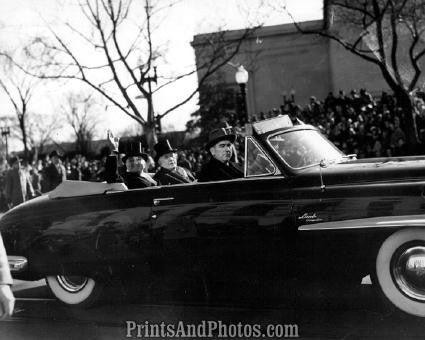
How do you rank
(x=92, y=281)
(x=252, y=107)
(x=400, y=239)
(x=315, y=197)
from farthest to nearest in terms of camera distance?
1. (x=252, y=107)
2. (x=92, y=281)
3. (x=315, y=197)
4. (x=400, y=239)

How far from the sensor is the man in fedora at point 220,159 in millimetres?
5258

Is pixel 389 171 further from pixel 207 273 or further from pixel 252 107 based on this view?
pixel 252 107

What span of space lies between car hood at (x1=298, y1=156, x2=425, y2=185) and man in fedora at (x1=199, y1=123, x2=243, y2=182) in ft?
2.96

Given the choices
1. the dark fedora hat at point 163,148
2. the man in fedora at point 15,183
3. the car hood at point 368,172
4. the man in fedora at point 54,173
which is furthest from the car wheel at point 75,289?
the man in fedora at point 15,183

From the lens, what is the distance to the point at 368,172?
4.45 m

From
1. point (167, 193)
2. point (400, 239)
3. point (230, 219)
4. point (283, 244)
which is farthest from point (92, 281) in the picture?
point (400, 239)

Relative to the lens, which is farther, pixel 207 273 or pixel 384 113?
pixel 384 113

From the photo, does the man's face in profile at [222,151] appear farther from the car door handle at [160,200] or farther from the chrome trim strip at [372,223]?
the chrome trim strip at [372,223]

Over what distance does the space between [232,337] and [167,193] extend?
1.38m

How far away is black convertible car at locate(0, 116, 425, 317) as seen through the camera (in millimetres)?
4148

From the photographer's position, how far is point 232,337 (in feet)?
13.7

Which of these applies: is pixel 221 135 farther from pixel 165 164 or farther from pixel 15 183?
pixel 15 183

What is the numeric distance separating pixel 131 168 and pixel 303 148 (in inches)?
84.0

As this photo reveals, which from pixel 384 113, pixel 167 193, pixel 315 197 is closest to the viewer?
pixel 315 197
